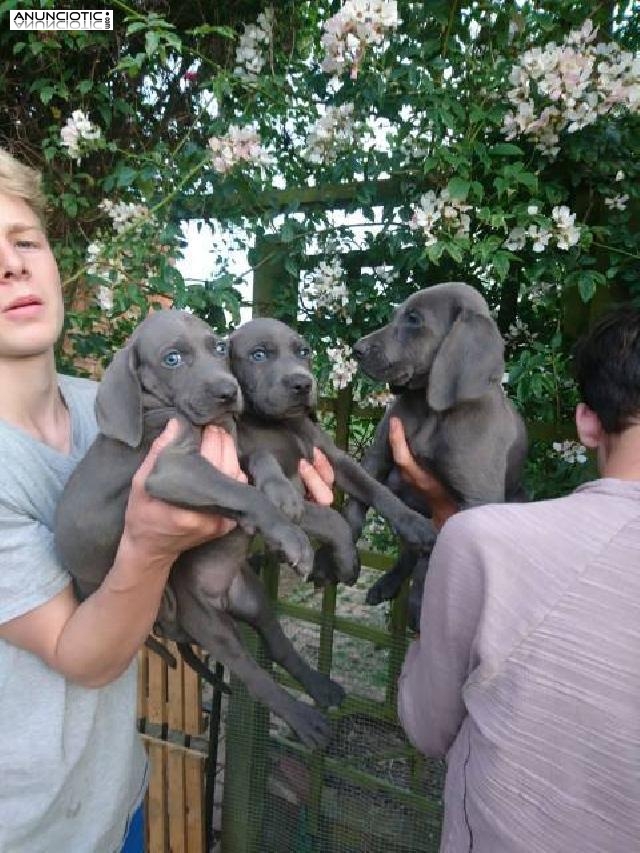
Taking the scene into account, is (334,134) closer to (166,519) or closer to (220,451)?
(220,451)

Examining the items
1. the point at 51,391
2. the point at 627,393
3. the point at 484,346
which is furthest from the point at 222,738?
the point at 627,393

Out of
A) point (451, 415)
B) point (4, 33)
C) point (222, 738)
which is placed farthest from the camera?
point (222, 738)

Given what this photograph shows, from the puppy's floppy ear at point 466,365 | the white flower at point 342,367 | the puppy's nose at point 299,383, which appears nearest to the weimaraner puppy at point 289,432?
the puppy's nose at point 299,383

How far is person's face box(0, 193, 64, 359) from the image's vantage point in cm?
142

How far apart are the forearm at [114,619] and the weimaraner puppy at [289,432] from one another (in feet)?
1.12

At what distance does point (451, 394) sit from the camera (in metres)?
1.64

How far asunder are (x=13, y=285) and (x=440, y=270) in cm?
154

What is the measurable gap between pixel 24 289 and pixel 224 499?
67 cm

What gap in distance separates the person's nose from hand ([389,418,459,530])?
1028mm

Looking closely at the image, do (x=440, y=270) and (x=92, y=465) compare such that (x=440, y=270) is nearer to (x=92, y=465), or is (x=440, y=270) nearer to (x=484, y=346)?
(x=484, y=346)

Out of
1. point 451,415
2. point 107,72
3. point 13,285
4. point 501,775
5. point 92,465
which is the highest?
point 107,72

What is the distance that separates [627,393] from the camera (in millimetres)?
1254

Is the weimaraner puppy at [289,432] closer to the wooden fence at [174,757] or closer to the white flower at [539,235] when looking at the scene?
the white flower at [539,235]

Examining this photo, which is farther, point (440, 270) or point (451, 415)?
point (440, 270)
